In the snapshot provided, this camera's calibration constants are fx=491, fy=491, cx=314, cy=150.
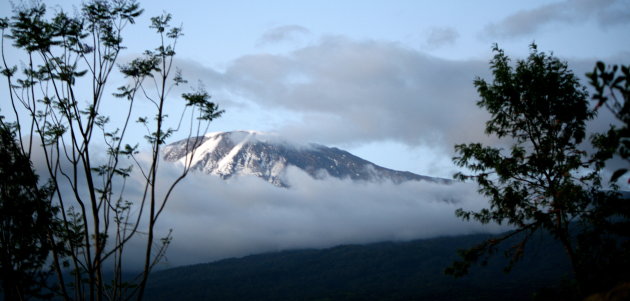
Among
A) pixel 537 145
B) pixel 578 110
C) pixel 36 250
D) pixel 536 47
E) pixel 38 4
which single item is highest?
pixel 38 4

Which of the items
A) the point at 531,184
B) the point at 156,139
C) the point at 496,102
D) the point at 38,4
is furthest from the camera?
the point at 496,102

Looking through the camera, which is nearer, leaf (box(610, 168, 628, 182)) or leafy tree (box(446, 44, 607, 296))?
leaf (box(610, 168, 628, 182))

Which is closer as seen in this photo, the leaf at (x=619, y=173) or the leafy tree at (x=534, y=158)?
the leaf at (x=619, y=173)

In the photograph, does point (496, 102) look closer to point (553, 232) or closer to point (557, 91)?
point (557, 91)

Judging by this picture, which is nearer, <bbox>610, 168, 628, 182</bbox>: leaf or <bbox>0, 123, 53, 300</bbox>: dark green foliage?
<bbox>610, 168, 628, 182</bbox>: leaf

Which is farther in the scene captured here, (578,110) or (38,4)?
(578,110)

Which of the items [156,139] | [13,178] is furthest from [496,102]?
[13,178]

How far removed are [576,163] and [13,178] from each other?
19294 mm

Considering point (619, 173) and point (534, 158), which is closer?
point (619, 173)

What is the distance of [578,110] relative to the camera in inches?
715

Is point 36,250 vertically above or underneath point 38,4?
underneath

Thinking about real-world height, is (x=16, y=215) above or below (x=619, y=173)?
above

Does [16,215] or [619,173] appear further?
[16,215]

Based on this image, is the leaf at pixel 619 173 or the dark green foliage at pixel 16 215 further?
the dark green foliage at pixel 16 215
